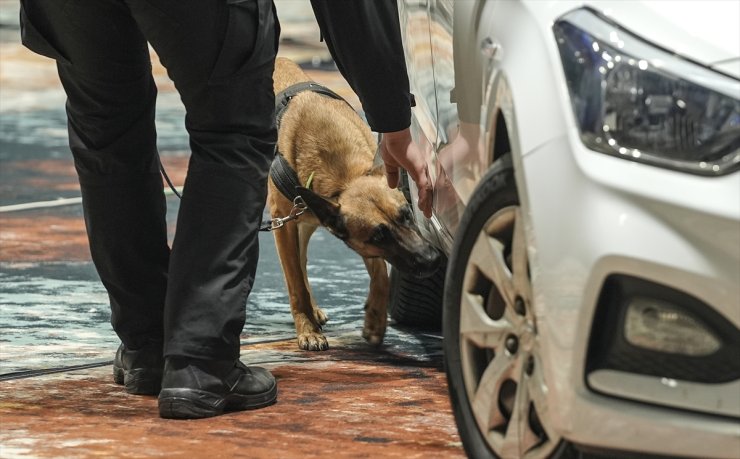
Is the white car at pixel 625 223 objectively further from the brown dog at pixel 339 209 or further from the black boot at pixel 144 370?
the brown dog at pixel 339 209

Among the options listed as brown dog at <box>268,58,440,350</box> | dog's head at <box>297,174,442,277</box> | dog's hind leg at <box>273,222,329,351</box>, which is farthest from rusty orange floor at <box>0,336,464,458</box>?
dog's head at <box>297,174,442,277</box>

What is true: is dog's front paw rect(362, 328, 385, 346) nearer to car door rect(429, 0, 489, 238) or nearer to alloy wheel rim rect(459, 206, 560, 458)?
car door rect(429, 0, 489, 238)

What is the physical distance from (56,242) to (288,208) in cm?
140

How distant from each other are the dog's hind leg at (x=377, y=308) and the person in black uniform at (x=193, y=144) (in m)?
1.21

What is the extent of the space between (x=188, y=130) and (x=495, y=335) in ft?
4.38

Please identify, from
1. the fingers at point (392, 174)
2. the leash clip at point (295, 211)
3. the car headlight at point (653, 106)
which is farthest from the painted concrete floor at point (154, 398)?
the car headlight at point (653, 106)

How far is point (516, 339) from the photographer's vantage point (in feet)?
9.32

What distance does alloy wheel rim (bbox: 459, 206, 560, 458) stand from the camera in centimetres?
277

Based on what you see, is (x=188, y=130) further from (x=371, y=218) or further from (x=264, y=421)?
(x=371, y=218)

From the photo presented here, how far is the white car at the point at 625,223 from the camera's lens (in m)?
2.42

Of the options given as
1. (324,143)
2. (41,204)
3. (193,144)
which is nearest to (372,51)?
(193,144)

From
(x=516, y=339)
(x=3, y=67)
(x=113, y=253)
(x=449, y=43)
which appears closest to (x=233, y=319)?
(x=113, y=253)

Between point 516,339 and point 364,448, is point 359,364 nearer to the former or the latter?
point 364,448

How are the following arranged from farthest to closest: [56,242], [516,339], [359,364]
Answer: [56,242]
[359,364]
[516,339]
